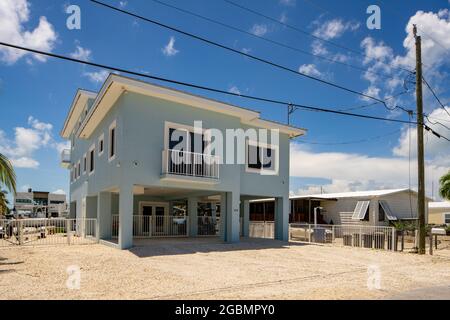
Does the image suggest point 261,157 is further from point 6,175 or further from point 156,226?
point 6,175

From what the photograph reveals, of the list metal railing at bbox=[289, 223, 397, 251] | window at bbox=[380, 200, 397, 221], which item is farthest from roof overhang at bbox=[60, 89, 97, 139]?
window at bbox=[380, 200, 397, 221]

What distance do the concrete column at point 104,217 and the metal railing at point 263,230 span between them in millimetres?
9487

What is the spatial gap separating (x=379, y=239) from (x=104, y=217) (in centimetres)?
1337

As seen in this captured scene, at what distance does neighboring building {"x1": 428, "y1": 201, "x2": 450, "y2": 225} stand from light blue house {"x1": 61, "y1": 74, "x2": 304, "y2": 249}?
1009 inches

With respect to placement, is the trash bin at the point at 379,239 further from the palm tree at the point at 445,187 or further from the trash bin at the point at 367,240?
the palm tree at the point at 445,187

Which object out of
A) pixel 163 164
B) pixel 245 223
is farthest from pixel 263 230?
pixel 163 164

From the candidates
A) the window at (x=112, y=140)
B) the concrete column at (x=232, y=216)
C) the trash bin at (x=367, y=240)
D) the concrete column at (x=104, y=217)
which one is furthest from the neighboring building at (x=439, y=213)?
the window at (x=112, y=140)

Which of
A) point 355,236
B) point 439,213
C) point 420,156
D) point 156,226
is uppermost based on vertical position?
point 420,156

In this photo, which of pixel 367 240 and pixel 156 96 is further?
pixel 367 240

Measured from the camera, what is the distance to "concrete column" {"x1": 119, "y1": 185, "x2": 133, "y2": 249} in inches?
556

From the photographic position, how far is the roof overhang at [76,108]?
77.7 ft

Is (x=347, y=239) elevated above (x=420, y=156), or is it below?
below

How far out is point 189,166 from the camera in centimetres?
1608
